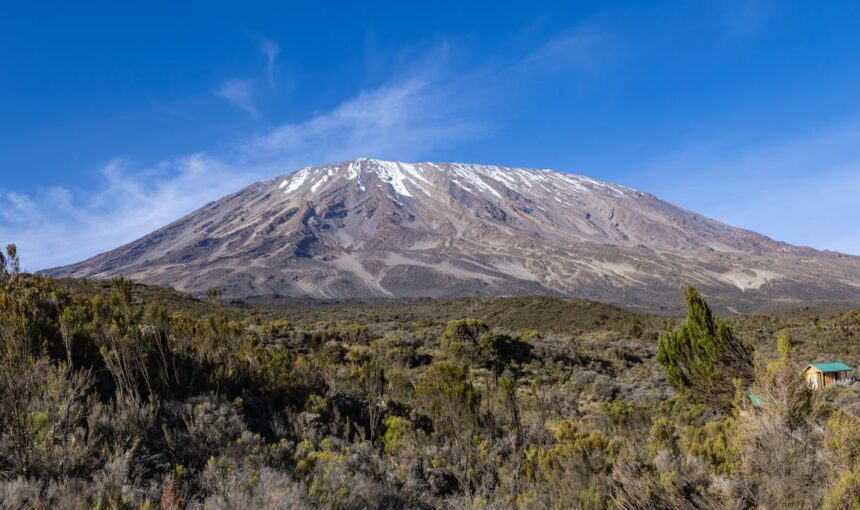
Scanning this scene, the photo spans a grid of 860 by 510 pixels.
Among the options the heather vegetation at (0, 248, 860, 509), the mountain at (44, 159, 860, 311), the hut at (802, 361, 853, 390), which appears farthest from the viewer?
the mountain at (44, 159, 860, 311)

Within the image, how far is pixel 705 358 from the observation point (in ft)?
45.1

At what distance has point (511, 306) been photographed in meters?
47.0

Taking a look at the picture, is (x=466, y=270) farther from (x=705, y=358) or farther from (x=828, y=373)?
(x=705, y=358)

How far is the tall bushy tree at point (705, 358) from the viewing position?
12.9m

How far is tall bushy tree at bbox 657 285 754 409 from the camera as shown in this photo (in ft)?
42.5

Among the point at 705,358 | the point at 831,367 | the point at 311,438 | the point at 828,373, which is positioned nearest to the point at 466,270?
the point at 831,367

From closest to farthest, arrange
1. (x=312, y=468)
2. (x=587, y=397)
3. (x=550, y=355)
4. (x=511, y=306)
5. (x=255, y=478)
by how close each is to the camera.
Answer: (x=255, y=478)
(x=312, y=468)
(x=587, y=397)
(x=550, y=355)
(x=511, y=306)

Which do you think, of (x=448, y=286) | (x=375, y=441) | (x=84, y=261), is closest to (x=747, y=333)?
(x=375, y=441)

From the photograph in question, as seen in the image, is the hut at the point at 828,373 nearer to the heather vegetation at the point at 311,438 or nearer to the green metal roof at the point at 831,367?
the green metal roof at the point at 831,367

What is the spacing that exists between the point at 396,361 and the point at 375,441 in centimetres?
1068

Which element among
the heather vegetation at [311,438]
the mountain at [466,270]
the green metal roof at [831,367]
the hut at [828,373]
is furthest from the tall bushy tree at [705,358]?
the mountain at [466,270]

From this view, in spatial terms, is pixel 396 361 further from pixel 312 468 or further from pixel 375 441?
pixel 312 468

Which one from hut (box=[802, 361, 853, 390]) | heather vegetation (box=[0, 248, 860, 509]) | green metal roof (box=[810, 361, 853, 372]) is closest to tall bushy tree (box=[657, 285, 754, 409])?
hut (box=[802, 361, 853, 390])

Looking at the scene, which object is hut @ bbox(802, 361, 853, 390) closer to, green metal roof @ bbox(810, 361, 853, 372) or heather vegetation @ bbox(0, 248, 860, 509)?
green metal roof @ bbox(810, 361, 853, 372)
